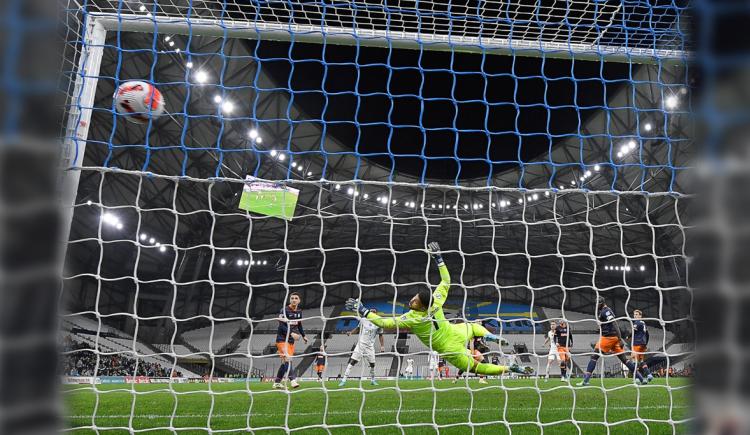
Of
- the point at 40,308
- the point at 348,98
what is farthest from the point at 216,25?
the point at 348,98

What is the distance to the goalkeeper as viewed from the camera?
5.65 m

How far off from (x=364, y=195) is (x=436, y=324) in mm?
15116

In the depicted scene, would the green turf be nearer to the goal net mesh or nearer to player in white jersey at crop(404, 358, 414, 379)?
the goal net mesh

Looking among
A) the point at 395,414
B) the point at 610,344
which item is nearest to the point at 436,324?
the point at 395,414

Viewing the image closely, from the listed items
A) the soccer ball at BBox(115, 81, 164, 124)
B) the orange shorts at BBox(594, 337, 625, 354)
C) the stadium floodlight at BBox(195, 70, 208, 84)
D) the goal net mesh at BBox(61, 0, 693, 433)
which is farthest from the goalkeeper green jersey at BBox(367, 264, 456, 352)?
the stadium floodlight at BBox(195, 70, 208, 84)

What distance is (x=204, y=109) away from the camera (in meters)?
20.2

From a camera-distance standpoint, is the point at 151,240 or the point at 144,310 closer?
the point at 151,240

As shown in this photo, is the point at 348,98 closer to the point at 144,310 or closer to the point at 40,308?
the point at 144,310

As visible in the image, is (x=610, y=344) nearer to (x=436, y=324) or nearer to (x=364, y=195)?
(x=436, y=324)

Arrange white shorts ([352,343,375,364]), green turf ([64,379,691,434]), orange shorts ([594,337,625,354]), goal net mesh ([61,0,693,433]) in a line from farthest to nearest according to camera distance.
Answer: white shorts ([352,343,375,364]) < orange shorts ([594,337,625,354]) < goal net mesh ([61,0,693,433]) < green turf ([64,379,691,434])

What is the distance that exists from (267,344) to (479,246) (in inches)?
531

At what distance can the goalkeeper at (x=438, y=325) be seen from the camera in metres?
5.65

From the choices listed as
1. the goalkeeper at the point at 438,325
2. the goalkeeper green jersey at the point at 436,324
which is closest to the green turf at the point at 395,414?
the goalkeeper at the point at 438,325

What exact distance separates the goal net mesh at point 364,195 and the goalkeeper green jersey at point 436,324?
30 cm
